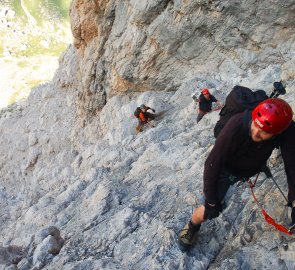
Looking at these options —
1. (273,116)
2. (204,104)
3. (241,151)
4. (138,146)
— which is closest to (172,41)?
(204,104)

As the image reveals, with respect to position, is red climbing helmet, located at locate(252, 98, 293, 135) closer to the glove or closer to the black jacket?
→ the black jacket

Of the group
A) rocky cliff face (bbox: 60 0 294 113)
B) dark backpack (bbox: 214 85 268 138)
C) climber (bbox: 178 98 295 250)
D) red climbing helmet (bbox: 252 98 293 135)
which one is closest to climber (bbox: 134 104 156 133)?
rocky cliff face (bbox: 60 0 294 113)

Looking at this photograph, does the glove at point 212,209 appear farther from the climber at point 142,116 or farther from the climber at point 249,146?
the climber at point 142,116

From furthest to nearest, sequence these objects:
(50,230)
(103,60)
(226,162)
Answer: (103,60), (50,230), (226,162)

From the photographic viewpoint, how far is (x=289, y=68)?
15.2 metres

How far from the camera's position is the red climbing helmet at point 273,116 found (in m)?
4.63

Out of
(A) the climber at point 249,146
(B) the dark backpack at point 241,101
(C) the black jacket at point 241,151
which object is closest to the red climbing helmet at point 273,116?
(A) the climber at point 249,146

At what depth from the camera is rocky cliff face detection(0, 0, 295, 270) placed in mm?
7836

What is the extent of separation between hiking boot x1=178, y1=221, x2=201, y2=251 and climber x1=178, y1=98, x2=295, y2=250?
3.75 feet

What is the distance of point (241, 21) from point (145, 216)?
12702 mm

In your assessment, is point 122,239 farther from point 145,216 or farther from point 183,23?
point 183,23

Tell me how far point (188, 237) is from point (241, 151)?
109 inches

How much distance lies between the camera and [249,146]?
205 inches

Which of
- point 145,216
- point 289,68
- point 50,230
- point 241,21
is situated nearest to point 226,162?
point 145,216
